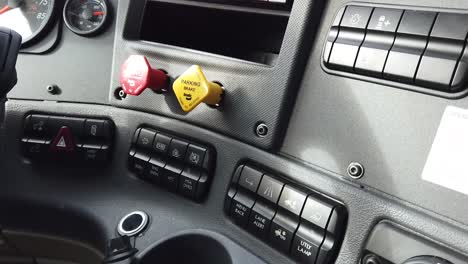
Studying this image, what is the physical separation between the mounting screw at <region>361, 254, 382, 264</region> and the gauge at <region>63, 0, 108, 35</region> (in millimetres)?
681

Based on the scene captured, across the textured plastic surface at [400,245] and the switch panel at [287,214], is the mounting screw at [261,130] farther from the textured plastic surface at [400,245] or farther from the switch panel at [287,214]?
the textured plastic surface at [400,245]

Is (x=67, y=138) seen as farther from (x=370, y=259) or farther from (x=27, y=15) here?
(x=370, y=259)

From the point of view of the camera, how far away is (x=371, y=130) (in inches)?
20.5

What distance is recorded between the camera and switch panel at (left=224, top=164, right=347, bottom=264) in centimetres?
53

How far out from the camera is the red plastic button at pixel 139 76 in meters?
0.68

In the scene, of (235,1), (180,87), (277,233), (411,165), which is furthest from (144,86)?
(411,165)

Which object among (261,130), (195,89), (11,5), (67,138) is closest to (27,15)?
(11,5)

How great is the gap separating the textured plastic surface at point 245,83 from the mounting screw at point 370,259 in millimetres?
204

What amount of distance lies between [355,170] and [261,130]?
0.16 metres

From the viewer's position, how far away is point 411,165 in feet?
1.59

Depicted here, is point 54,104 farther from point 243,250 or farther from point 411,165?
point 411,165

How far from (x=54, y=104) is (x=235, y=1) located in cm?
45

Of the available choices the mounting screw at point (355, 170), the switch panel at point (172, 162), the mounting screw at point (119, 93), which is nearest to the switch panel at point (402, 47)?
the mounting screw at point (355, 170)

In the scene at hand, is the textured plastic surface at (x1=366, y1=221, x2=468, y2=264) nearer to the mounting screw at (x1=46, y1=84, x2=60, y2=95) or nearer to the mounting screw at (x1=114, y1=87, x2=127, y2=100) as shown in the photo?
the mounting screw at (x1=114, y1=87, x2=127, y2=100)
